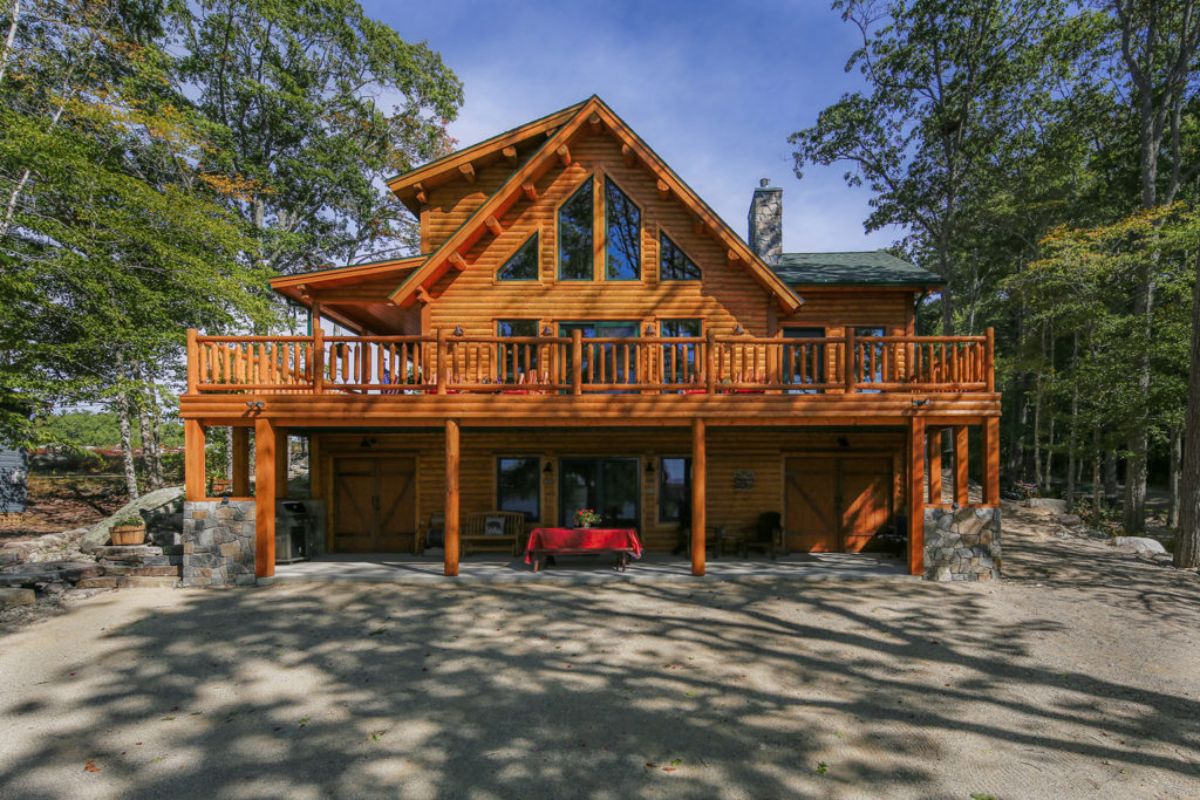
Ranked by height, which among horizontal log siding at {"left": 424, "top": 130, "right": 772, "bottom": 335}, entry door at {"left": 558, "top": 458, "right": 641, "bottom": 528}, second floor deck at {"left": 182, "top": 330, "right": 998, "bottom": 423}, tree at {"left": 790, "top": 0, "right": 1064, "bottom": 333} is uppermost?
tree at {"left": 790, "top": 0, "right": 1064, "bottom": 333}

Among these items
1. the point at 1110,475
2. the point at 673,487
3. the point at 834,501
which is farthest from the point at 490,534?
the point at 1110,475

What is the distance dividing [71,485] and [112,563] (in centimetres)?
1546

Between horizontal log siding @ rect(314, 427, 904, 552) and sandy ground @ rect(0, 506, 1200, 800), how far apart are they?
3.32 meters

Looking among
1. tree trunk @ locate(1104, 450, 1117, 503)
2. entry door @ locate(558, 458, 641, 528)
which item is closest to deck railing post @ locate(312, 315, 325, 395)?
entry door @ locate(558, 458, 641, 528)

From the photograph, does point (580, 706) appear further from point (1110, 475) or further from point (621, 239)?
point (1110, 475)

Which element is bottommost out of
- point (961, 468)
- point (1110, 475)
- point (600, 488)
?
point (1110, 475)

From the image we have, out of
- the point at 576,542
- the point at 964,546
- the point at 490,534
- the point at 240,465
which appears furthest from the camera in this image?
the point at 490,534

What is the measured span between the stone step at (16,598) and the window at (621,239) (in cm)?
1074

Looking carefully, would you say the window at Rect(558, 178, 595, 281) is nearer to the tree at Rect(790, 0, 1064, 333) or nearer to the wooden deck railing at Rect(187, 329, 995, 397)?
the wooden deck railing at Rect(187, 329, 995, 397)

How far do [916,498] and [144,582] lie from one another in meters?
13.0

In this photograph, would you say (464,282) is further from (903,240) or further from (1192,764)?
(903,240)

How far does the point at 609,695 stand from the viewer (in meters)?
5.33

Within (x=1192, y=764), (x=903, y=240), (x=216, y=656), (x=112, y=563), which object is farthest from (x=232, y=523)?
(x=903, y=240)

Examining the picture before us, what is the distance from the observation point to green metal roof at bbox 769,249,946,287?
12.2m
